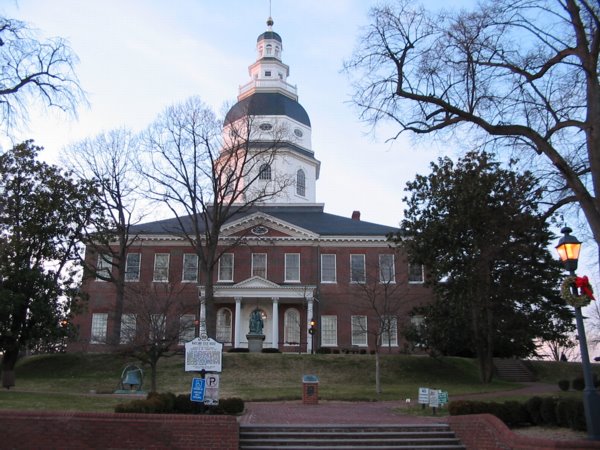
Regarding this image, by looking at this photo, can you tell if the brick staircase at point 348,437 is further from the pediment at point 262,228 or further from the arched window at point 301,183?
the arched window at point 301,183

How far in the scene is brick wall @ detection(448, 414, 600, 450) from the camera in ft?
36.2

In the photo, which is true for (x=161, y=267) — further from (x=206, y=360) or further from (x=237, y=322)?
(x=206, y=360)

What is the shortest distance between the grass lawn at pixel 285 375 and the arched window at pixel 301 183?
2060 cm

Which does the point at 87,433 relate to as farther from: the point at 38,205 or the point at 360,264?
the point at 360,264

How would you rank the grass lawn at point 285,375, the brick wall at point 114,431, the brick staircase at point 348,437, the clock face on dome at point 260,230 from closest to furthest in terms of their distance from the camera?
the brick wall at point 114,431 → the brick staircase at point 348,437 → the grass lawn at point 285,375 → the clock face on dome at point 260,230

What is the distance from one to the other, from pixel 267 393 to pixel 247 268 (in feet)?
66.3

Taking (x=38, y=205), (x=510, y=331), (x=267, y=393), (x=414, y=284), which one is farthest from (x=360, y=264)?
(x=38, y=205)

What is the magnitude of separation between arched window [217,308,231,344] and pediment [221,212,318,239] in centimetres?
568

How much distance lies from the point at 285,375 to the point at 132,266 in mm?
18368

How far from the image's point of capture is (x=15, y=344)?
88.4 ft

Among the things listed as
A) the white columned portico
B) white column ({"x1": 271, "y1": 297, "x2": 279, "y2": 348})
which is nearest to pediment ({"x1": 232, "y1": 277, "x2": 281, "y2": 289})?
white column ({"x1": 271, "y1": 297, "x2": 279, "y2": 348})

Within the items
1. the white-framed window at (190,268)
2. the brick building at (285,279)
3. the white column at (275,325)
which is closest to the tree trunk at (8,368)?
the brick building at (285,279)

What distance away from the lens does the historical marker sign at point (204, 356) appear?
15.8m

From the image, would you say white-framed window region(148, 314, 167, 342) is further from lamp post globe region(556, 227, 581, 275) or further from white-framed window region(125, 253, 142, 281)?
white-framed window region(125, 253, 142, 281)
